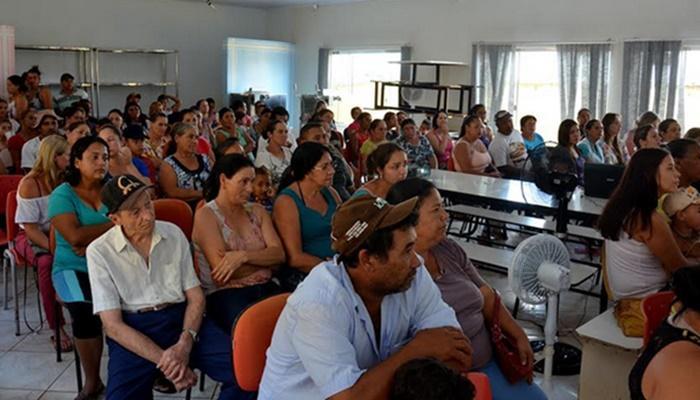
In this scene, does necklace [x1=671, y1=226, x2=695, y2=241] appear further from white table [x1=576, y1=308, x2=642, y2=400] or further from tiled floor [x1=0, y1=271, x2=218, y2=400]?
tiled floor [x1=0, y1=271, x2=218, y2=400]

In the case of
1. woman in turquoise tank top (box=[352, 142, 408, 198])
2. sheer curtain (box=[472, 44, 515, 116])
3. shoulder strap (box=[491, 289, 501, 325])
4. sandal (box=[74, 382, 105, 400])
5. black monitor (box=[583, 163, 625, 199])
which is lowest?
sandal (box=[74, 382, 105, 400])

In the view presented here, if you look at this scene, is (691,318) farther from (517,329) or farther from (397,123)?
(397,123)

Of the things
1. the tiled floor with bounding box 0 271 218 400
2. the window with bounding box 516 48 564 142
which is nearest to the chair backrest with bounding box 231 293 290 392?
the tiled floor with bounding box 0 271 218 400

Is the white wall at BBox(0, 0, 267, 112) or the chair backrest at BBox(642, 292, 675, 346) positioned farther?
the white wall at BBox(0, 0, 267, 112)

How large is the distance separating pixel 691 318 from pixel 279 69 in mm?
10722

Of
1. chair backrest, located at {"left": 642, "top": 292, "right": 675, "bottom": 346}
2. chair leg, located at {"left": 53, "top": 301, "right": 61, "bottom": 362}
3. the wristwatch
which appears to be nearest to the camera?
chair backrest, located at {"left": 642, "top": 292, "right": 675, "bottom": 346}

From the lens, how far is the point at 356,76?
37.2 ft

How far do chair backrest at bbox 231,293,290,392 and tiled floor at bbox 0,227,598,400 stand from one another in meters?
1.17

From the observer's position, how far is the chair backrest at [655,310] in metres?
2.20

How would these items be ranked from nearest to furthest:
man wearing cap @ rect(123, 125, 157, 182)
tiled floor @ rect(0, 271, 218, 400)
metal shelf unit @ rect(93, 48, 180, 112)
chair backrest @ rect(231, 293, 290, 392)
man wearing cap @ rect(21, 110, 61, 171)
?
chair backrest @ rect(231, 293, 290, 392) < tiled floor @ rect(0, 271, 218, 400) < man wearing cap @ rect(123, 125, 157, 182) < man wearing cap @ rect(21, 110, 61, 171) < metal shelf unit @ rect(93, 48, 180, 112)

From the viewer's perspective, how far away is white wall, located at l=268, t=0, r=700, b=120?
7582 mm

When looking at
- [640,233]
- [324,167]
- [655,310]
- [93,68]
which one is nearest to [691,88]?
[640,233]

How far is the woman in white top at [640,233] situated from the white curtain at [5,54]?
27.9 ft

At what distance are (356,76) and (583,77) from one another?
14.0 ft
